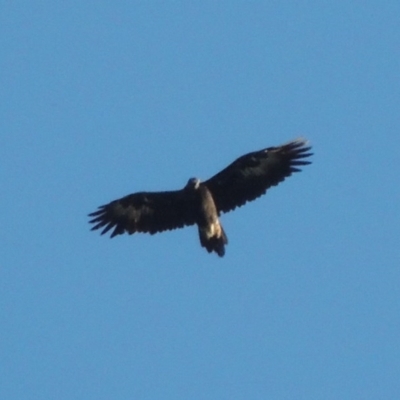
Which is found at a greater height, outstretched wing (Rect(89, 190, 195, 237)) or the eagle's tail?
outstretched wing (Rect(89, 190, 195, 237))

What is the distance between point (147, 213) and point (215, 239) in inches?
65.7

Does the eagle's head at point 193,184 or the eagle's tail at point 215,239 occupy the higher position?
the eagle's head at point 193,184

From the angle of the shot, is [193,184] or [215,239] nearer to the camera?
[215,239]

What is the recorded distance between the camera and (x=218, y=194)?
32125mm

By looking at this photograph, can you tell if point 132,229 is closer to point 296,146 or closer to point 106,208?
point 106,208

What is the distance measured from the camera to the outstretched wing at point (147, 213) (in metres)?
32.4

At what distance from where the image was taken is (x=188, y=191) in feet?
105

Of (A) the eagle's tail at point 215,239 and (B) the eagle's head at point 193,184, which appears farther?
(B) the eagle's head at point 193,184

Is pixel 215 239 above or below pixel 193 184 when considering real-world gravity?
below

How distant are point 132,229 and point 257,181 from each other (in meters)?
2.32

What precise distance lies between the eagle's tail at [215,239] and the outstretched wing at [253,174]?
0.63 metres

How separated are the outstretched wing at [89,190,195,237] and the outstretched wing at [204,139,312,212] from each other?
601 mm

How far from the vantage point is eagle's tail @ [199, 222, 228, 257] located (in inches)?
1234

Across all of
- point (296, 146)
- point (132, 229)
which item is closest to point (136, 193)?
point (132, 229)
